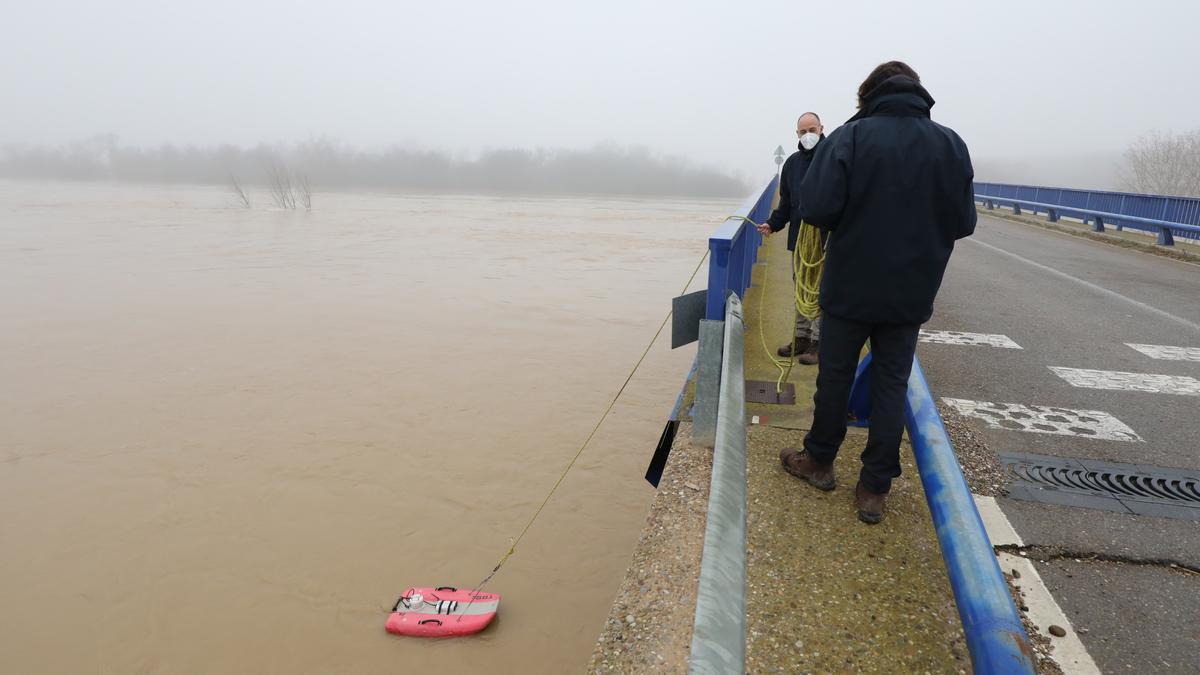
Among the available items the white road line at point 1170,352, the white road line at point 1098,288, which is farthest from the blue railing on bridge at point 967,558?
the white road line at point 1098,288

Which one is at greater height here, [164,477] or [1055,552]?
[1055,552]

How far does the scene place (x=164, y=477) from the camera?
556 centimetres

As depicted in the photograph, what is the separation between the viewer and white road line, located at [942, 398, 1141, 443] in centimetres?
434

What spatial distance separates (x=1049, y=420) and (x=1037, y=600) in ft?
7.92

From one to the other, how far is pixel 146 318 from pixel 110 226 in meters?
19.5

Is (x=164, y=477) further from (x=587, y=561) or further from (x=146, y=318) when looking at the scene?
(x=146, y=318)

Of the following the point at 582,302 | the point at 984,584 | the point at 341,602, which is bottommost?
the point at 341,602

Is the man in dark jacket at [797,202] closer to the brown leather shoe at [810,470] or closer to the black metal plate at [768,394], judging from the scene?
the black metal plate at [768,394]

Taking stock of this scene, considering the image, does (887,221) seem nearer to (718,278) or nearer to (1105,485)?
(718,278)

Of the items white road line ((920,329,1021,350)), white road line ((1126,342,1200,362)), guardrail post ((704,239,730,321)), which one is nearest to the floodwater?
guardrail post ((704,239,730,321))

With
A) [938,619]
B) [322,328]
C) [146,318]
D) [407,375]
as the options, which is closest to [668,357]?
[407,375]

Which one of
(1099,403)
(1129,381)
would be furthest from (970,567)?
(1129,381)

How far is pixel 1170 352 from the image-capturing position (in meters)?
6.15

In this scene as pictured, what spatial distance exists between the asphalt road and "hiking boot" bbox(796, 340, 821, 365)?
45.8 inches
